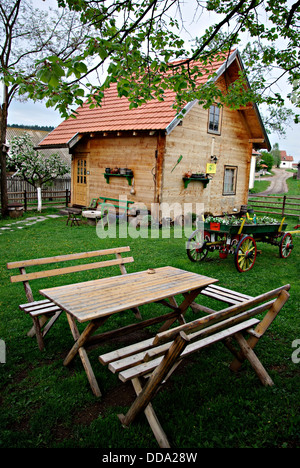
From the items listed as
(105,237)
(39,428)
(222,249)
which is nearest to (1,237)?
(105,237)

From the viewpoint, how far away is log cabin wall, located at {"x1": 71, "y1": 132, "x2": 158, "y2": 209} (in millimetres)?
10977

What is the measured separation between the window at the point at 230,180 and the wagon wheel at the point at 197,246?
7.83 metres

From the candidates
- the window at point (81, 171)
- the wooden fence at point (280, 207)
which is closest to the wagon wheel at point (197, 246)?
the window at point (81, 171)

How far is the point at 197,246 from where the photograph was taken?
6.93 metres

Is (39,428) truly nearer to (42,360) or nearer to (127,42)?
(42,360)

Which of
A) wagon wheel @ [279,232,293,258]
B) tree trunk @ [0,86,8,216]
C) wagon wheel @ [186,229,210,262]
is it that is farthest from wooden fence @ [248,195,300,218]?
tree trunk @ [0,86,8,216]

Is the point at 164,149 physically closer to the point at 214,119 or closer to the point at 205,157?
the point at 205,157

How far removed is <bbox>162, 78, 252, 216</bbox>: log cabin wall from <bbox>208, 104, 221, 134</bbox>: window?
0.23m

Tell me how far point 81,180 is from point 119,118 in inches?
133

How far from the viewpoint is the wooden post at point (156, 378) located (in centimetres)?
211

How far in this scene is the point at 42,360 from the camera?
333 cm

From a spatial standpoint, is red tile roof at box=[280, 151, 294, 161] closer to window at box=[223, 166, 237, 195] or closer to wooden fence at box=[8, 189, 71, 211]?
window at box=[223, 166, 237, 195]

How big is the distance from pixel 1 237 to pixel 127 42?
6858mm

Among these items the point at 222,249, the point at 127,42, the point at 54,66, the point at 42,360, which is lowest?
the point at 42,360
